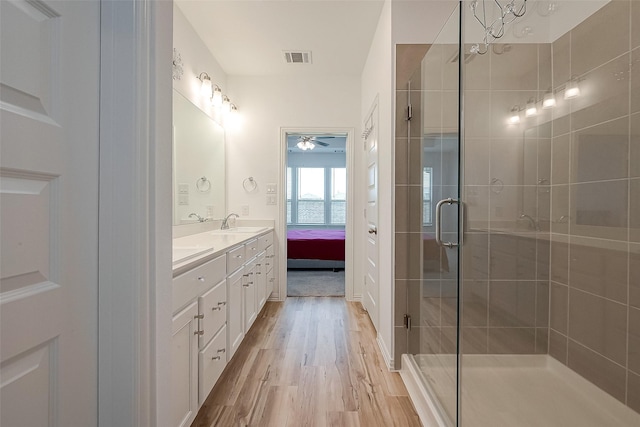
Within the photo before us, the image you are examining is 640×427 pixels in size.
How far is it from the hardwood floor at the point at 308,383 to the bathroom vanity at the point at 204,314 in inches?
6.0

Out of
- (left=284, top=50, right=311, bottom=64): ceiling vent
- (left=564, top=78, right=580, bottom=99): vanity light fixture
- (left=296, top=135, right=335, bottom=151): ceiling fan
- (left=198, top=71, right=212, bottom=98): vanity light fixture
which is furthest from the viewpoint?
(left=296, top=135, right=335, bottom=151): ceiling fan

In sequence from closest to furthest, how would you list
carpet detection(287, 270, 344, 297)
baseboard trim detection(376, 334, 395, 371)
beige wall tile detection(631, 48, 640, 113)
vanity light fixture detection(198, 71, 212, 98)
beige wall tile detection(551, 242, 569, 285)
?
1. beige wall tile detection(631, 48, 640, 113)
2. beige wall tile detection(551, 242, 569, 285)
3. baseboard trim detection(376, 334, 395, 371)
4. vanity light fixture detection(198, 71, 212, 98)
5. carpet detection(287, 270, 344, 297)

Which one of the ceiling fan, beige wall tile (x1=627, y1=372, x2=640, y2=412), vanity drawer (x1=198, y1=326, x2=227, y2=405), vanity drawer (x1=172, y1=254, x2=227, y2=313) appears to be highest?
the ceiling fan

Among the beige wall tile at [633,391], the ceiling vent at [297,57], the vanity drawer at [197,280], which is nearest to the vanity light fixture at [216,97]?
the ceiling vent at [297,57]

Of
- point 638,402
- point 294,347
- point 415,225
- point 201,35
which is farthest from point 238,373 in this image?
point 201,35

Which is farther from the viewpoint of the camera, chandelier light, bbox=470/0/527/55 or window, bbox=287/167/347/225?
window, bbox=287/167/347/225

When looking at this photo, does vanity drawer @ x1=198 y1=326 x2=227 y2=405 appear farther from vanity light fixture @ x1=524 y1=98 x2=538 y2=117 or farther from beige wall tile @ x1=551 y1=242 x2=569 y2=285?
vanity light fixture @ x1=524 y1=98 x2=538 y2=117

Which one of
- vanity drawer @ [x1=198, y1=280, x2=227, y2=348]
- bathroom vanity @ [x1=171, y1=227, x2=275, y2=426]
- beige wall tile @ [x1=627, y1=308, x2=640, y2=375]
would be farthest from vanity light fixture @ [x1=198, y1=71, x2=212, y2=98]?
beige wall tile @ [x1=627, y1=308, x2=640, y2=375]

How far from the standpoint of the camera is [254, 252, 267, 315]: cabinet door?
3021mm

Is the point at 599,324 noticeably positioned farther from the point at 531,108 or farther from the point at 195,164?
the point at 195,164

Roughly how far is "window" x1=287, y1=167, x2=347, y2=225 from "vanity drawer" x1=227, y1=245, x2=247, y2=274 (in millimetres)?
5582

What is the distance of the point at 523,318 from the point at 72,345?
189 centimetres

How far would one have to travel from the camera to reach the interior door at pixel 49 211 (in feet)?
2.04

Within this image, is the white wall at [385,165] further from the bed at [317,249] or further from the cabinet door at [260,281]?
the bed at [317,249]
